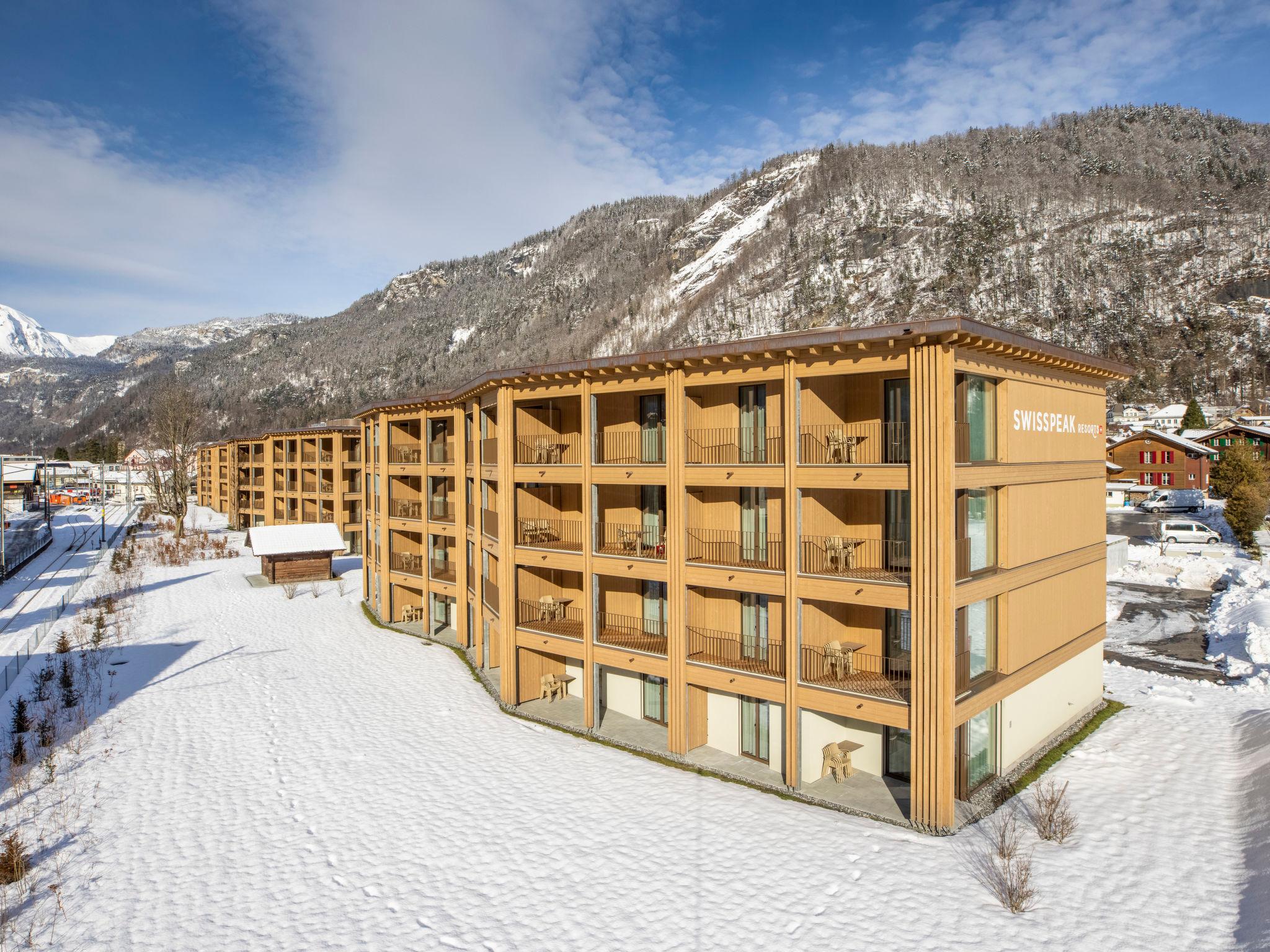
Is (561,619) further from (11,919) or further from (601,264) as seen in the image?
(601,264)

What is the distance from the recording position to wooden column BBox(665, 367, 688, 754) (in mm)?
17047

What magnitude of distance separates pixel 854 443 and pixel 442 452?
61.9 ft

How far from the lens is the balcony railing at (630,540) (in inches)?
744

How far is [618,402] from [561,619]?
717cm

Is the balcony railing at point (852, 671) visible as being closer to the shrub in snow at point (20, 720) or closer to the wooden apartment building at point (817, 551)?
the wooden apartment building at point (817, 551)

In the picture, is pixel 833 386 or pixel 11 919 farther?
pixel 833 386

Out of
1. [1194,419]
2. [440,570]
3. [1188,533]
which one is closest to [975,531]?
[440,570]

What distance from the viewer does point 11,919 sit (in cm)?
1090

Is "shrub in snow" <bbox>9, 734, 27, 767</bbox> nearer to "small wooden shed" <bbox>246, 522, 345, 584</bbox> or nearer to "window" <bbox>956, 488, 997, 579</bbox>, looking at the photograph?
"window" <bbox>956, 488, 997, 579</bbox>

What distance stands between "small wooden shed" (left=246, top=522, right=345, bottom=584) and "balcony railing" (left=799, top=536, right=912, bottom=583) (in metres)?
34.0

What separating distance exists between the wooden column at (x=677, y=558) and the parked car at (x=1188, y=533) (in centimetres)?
4764

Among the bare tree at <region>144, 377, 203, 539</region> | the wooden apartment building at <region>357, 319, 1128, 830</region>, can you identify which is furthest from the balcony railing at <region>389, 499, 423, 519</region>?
the bare tree at <region>144, 377, 203, 539</region>

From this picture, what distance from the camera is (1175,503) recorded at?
6272 centimetres

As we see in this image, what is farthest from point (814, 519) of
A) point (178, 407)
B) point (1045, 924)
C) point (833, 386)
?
point (178, 407)
